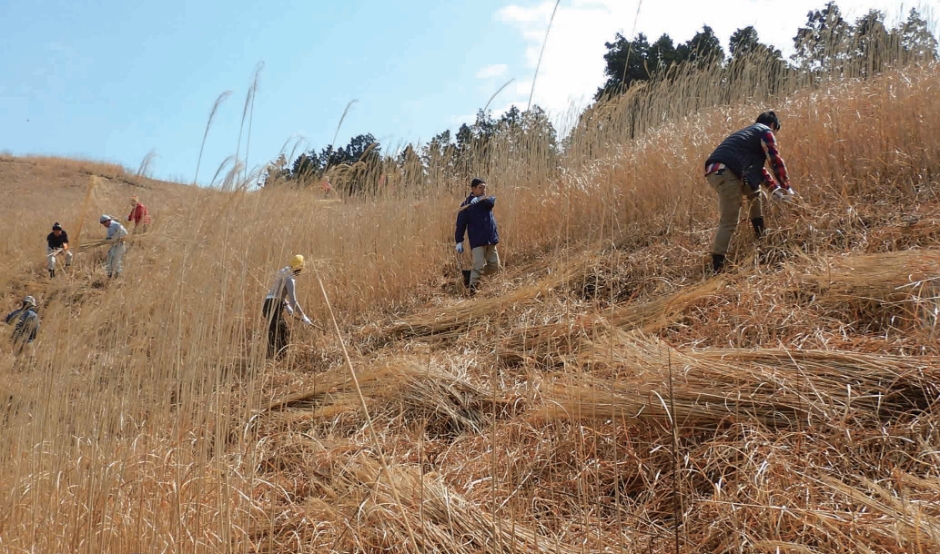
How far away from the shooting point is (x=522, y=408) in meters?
3.10

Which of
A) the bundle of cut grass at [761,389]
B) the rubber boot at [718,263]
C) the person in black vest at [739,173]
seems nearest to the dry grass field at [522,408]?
the bundle of cut grass at [761,389]

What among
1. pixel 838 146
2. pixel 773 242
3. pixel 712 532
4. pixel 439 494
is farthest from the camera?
pixel 838 146

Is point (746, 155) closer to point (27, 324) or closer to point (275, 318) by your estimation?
point (275, 318)

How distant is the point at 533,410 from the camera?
2857mm

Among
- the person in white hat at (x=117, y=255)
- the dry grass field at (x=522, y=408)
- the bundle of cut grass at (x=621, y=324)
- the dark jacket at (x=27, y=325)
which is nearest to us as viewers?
the dry grass field at (x=522, y=408)

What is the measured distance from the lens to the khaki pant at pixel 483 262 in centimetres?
600

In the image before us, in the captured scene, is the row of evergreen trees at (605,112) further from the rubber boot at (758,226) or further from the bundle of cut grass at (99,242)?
the bundle of cut grass at (99,242)

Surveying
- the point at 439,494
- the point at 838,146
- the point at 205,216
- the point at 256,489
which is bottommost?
the point at 256,489

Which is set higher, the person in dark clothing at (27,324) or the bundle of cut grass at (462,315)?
the person in dark clothing at (27,324)

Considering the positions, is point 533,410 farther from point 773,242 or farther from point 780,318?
point 773,242

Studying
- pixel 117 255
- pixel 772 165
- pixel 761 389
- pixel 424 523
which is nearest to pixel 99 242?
pixel 117 255

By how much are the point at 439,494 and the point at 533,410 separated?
0.84 meters

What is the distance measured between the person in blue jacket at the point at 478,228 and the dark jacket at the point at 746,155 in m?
2.16

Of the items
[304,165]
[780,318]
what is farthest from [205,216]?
[304,165]
